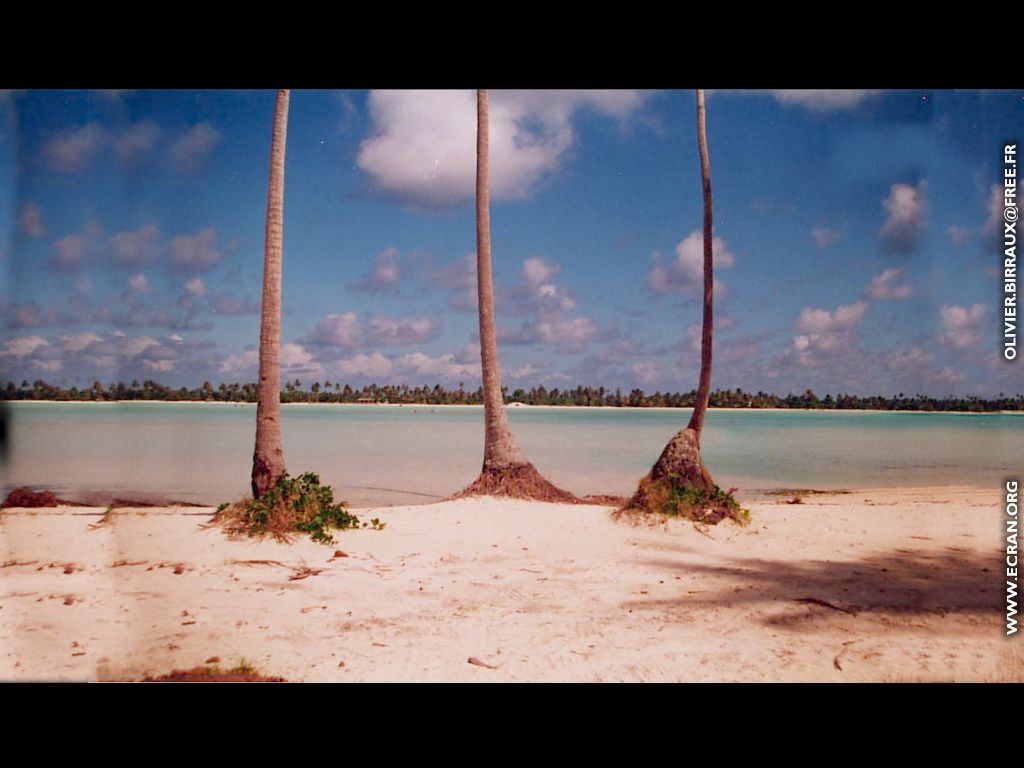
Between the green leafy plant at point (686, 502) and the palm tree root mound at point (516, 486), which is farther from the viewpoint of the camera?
the palm tree root mound at point (516, 486)

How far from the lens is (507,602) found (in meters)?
4.57

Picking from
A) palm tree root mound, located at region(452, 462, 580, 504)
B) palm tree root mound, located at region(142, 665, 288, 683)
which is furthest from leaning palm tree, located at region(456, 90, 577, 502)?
palm tree root mound, located at region(142, 665, 288, 683)

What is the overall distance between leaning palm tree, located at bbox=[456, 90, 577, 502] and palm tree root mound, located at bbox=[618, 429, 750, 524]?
1.99 m

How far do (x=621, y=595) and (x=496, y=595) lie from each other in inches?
37.2

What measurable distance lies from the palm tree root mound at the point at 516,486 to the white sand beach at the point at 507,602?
1.69 metres

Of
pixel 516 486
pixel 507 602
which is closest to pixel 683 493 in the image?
pixel 516 486

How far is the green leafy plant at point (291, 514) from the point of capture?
6230 millimetres

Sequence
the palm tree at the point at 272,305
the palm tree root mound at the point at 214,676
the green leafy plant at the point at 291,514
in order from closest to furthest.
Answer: the palm tree root mound at the point at 214,676 < the green leafy plant at the point at 291,514 < the palm tree at the point at 272,305

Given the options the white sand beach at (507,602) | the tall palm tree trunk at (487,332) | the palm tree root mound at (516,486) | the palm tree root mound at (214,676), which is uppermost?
the tall palm tree trunk at (487,332)

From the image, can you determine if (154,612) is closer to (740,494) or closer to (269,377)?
(269,377)

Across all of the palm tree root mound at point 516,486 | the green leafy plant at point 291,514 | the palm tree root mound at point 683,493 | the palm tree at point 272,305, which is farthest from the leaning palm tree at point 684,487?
the palm tree at point 272,305

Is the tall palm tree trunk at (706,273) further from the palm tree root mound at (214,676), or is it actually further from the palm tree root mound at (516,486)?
the palm tree root mound at (214,676)

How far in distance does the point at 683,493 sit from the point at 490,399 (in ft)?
10.9
